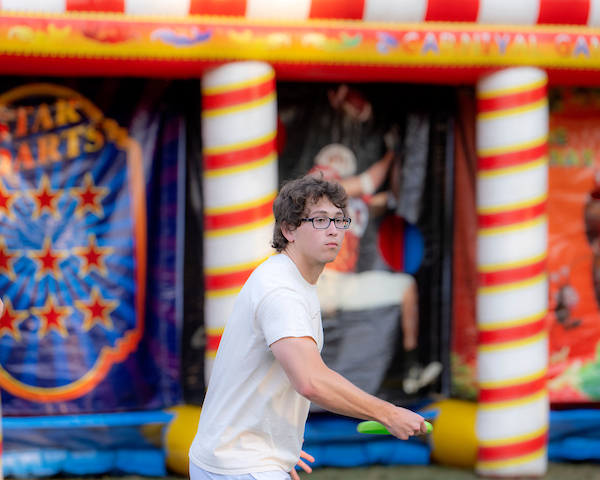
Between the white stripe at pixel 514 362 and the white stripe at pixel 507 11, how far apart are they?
1542mm

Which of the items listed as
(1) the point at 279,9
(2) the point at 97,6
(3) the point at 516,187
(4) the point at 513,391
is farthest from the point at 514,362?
(2) the point at 97,6

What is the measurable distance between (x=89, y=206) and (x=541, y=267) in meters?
2.28

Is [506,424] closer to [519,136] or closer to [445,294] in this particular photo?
[445,294]

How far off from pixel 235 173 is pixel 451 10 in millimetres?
1258

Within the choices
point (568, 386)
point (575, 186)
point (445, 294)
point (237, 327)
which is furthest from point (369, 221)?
point (237, 327)

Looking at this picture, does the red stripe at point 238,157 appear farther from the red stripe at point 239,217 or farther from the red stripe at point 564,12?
the red stripe at point 564,12

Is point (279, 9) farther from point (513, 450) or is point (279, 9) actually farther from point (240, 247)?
point (513, 450)

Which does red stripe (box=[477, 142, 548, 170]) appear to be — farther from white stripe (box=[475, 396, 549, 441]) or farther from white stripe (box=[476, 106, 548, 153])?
white stripe (box=[475, 396, 549, 441])

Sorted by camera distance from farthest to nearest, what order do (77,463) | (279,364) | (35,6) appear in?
1. (77,463)
2. (35,6)
3. (279,364)

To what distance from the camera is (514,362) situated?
3.51m

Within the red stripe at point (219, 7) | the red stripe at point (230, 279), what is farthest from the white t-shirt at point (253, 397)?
the red stripe at point (219, 7)

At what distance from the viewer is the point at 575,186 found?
13.2 feet

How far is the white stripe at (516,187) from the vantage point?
11.4 feet

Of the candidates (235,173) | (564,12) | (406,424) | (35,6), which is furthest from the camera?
(564,12)
